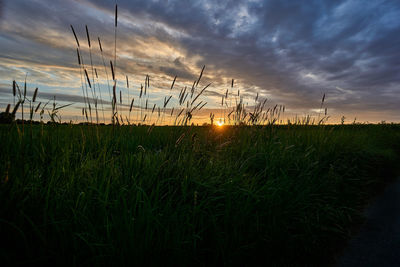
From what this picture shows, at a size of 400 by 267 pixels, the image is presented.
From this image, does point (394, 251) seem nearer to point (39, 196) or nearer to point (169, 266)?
point (169, 266)

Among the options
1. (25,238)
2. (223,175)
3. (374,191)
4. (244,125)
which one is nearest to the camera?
(25,238)

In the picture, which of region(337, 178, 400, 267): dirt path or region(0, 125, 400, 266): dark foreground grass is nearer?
region(0, 125, 400, 266): dark foreground grass

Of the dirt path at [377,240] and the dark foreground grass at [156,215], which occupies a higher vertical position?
the dark foreground grass at [156,215]

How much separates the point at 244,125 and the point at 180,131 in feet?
5.67

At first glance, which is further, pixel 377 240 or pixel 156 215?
pixel 377 240

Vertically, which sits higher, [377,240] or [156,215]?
[156,215]

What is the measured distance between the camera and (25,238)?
1.45 metres

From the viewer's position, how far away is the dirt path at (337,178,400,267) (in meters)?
2.22

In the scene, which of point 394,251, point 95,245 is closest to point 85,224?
point 95,245

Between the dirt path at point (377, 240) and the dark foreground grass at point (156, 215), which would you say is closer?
the dark foreground grass at point (156, 215)

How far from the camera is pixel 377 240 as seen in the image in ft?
8.49

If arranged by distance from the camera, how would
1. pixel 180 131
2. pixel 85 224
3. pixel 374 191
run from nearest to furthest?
1. pixel 85 224
2. pixel 180 131
3. pixel 374 191

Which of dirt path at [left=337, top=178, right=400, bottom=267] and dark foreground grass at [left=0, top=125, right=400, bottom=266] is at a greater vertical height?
dark foreground grass at [left=0, top=125, right=400, bottom=266]

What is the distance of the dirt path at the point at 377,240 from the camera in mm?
2221
